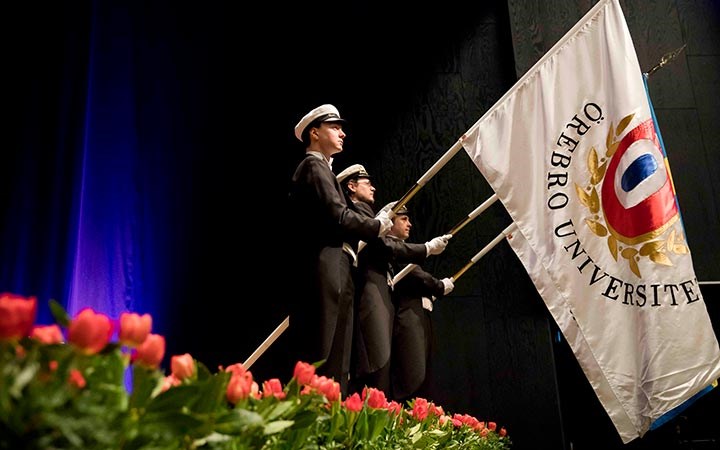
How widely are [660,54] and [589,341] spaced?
344 centimetres

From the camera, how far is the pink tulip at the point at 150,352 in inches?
22.6

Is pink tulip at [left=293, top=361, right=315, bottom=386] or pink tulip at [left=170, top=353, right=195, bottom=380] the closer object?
pink tulip at [left=170, top=353, right=195, bottom=380]

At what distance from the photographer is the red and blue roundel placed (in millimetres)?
2330

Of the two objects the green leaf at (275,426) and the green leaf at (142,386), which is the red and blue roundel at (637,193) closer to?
the green leaf at (275,426)

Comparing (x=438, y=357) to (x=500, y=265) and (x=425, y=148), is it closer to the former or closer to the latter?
(x=500, y=265)

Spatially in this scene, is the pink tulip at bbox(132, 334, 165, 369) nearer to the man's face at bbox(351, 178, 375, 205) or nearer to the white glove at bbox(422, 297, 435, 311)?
the man's face at bbox(351, 178, 375, 205)

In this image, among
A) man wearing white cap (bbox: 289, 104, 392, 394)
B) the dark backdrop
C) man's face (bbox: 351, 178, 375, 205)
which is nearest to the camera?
man wearing white cap (bbox: 289, 104, 392, 394)

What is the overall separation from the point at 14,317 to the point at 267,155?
3.70 metres

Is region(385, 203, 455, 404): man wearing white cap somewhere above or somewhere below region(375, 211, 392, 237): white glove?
below

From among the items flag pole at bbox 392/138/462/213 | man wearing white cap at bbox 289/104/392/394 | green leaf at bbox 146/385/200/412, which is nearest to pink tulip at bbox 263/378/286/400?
green leaf at bbox 146/385/200/412

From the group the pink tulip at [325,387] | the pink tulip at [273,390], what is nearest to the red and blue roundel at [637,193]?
the pink tulip at [325,387]

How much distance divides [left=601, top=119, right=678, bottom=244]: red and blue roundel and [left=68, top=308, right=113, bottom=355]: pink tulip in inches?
83.2

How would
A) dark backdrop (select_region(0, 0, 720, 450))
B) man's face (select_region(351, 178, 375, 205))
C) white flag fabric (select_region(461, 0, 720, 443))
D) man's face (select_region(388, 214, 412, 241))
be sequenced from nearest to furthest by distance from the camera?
white flag fabric (select_region(461, 0, 720, 443)), dark backdrop (select_region(0, 0, 720, 450)), man's face (select_region(351, 178, 375, 205)), man's face (select_region(388, 214, 412, 241))

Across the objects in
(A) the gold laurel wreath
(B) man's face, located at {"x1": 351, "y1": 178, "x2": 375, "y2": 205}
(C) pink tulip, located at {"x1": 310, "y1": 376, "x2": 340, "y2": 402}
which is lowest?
(C) pink tulip, located at {"x1": 310, "y1": 376, "x2": 340, "y2": 402}
